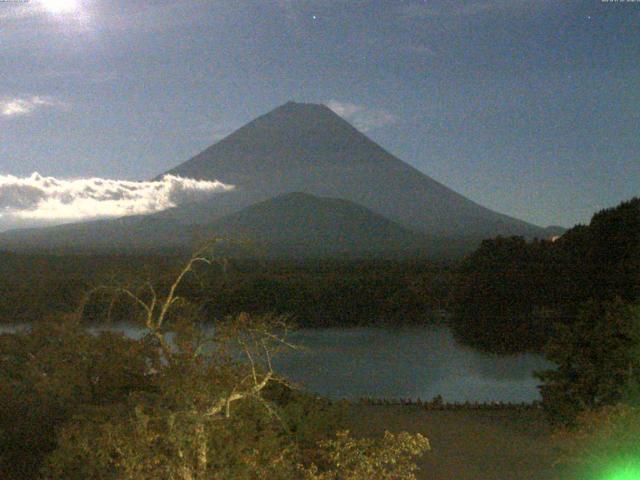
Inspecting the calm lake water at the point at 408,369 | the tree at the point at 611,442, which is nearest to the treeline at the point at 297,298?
the calm lake water at the point at 408,369

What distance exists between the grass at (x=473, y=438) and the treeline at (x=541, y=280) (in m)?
7.89

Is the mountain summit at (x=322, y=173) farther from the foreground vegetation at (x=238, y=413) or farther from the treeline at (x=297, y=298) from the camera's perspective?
the foreground vegetation at (x=238, y=413)

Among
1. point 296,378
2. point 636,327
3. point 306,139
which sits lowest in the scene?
point 296,378

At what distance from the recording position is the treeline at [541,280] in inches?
734

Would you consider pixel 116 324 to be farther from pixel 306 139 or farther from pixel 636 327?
pixel 306 139

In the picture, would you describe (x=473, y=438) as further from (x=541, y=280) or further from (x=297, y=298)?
(x=297, y=298)

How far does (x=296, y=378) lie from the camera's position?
53.4ft

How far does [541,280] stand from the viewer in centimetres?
2270

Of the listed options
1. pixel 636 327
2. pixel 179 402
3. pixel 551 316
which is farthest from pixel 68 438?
pixel 551 316

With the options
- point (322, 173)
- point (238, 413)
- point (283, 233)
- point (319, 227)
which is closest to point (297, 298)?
point (238, 413)

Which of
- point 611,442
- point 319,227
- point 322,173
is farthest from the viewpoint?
point 322,173

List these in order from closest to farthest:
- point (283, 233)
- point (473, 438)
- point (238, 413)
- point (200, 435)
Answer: point (200, 435)
point (238, 413)
point (473, 438)
point (283, 233)

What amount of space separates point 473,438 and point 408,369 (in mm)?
8456

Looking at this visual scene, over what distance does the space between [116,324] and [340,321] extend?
858 cm
